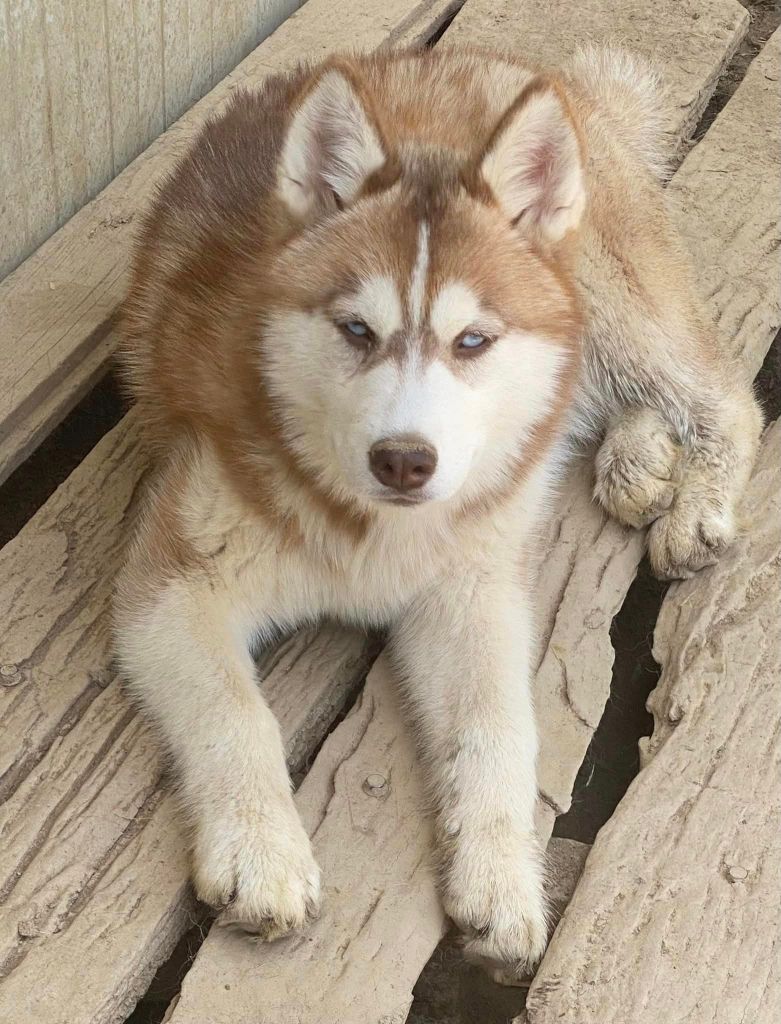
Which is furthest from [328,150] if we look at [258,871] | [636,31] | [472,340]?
[636,31]

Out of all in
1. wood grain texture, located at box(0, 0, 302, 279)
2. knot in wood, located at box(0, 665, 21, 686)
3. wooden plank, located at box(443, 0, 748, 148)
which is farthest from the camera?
wooden plank, located at box(443, 0, 748, 148)

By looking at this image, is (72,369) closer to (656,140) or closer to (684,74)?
(656,140)

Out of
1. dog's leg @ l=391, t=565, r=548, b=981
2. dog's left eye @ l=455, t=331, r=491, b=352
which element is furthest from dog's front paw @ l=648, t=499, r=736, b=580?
dog's left eye @ l=455, t=331, r=491, b=352

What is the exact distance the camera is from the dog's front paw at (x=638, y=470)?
11.8ft

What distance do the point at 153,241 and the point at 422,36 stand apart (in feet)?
6.88

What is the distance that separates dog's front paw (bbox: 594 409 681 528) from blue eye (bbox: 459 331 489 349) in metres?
1.03

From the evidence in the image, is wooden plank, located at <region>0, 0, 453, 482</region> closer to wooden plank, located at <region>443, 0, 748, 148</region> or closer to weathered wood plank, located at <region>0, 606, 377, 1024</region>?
wooden plank, located at <region>443, 0, 748, 148</region>

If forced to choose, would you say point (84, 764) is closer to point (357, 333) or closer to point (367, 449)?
point (367, 449)

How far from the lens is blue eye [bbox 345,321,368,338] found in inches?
106

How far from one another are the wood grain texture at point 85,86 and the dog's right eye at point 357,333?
176cm

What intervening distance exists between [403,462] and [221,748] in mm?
783

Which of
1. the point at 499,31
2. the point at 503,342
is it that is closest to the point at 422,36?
the point at 499,31

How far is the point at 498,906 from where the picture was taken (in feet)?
8.61

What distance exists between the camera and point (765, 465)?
3812mm
